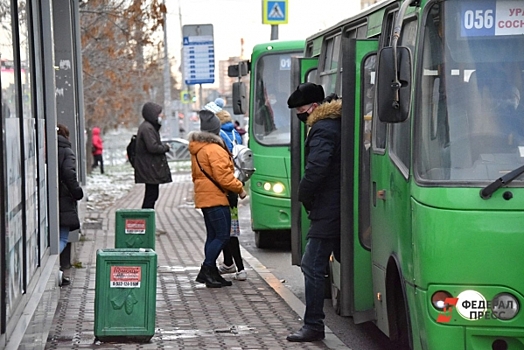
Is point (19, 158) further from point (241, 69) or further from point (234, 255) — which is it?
point (241, 69)

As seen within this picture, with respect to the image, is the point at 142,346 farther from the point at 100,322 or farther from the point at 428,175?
the point at 428,175

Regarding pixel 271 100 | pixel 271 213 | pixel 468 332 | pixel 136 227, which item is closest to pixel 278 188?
pixel 271 213

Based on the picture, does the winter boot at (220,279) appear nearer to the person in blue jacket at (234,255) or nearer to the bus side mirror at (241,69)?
the person in blue jacket at (234,255)

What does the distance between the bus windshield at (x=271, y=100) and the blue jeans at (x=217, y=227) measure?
416cm

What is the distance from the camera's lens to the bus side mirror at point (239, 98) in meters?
16.7

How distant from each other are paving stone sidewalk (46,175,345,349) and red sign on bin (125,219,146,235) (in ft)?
1.83

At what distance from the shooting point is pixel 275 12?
72.0 feet

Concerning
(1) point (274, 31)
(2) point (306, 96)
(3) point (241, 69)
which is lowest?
(2) point (306, 96)

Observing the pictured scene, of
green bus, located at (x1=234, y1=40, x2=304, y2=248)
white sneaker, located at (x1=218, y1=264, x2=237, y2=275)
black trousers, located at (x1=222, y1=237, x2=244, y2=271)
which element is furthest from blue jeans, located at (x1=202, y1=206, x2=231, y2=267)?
green bus, located at (x1=234, y1=40, x2=304, y2=248)

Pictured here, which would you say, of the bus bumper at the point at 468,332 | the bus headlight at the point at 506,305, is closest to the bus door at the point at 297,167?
the bus bumper at the point at 468,332

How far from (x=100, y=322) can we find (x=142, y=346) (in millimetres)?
361

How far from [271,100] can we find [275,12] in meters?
6.96

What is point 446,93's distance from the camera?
6242 mm

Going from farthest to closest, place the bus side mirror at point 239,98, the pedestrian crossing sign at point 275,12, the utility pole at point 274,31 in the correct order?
1. the utility pole at point 274,31
2. the pedestrian crossing sign at point 275,12
3. the bus side mirror at point 239,98
